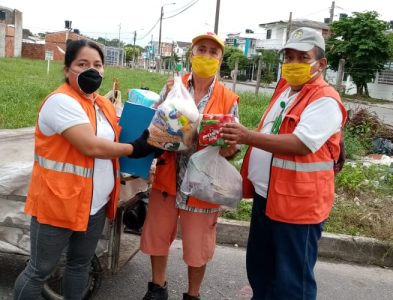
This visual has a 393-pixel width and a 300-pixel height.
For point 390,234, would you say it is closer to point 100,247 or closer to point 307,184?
point 307,184

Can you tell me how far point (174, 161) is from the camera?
2.80m

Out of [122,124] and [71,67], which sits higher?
[71,67]

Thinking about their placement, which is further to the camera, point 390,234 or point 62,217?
point 390,234

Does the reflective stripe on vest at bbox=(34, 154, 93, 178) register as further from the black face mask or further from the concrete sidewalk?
the concrete sidewalk

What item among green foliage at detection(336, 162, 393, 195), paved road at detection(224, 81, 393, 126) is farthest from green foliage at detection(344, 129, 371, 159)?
paved road at detection(224, 81, 393, 126)

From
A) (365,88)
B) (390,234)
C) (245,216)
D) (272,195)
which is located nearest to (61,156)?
(272,195)

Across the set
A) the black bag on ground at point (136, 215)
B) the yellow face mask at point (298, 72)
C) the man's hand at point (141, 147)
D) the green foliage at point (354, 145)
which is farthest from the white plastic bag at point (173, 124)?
the green foliage at point (354, 145)

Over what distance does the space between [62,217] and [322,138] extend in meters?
1.34

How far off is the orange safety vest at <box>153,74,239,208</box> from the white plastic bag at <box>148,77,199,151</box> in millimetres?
317

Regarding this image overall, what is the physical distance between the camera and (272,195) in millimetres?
2459

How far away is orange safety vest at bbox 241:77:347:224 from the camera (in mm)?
2377

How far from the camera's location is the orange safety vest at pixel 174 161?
108 inches

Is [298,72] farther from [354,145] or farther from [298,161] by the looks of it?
[354,145]

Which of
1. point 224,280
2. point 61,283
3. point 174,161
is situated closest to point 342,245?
point 224,280
